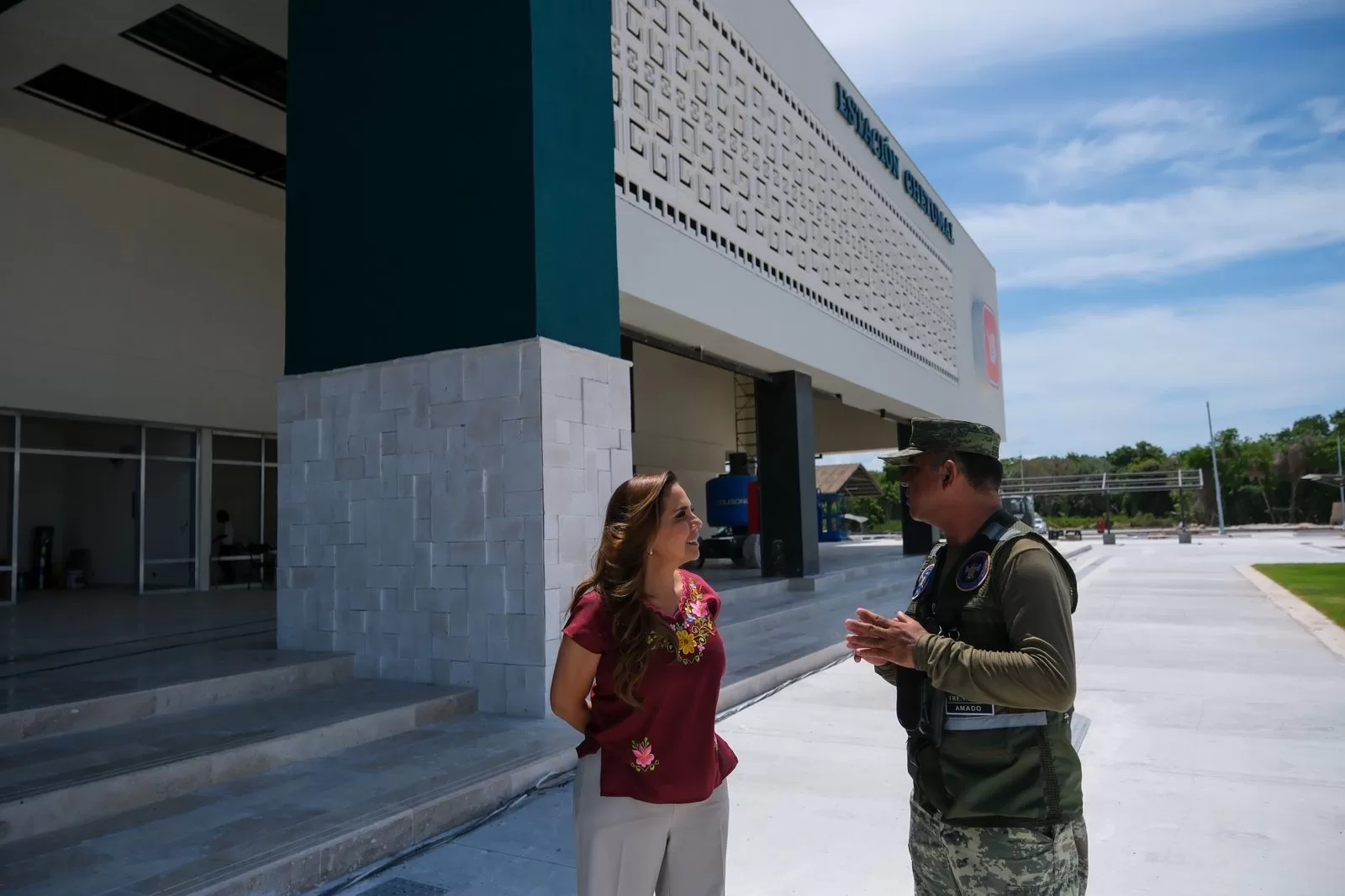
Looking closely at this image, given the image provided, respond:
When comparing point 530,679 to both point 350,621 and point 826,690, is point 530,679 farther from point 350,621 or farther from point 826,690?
point 826,690

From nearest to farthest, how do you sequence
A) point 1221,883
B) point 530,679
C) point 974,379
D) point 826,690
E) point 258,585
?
point 1221,883
point 530,679
point 826,690
point 258,585
point 974,379

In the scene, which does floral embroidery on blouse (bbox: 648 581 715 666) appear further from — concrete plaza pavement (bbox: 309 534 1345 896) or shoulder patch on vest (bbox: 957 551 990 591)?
concrete plaza pavement (bbox: 309 534 1345 896)

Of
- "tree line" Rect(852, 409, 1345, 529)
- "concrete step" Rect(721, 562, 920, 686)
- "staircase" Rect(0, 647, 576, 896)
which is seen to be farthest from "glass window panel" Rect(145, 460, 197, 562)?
"tree line" Rect(852, 409, 1345, 529)

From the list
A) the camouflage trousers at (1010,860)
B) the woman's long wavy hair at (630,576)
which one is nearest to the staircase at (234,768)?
the woman's long wavy hair at (630,576)

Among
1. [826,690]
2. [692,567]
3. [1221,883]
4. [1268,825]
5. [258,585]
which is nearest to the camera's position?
[1221,883]

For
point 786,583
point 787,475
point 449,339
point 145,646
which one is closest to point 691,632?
point 449,339

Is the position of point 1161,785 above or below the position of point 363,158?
below

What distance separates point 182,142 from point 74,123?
48.7 inches

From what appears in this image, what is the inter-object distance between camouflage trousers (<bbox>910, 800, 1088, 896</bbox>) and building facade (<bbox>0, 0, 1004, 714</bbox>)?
4421mm

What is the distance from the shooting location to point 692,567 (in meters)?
19.5

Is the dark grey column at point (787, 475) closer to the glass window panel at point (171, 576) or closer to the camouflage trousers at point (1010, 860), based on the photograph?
the glass window panel at point (171, 576)

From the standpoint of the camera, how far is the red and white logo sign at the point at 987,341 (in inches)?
1076

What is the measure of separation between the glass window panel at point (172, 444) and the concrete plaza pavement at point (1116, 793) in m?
11.0

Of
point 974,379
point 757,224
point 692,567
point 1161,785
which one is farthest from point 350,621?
point 974,379
